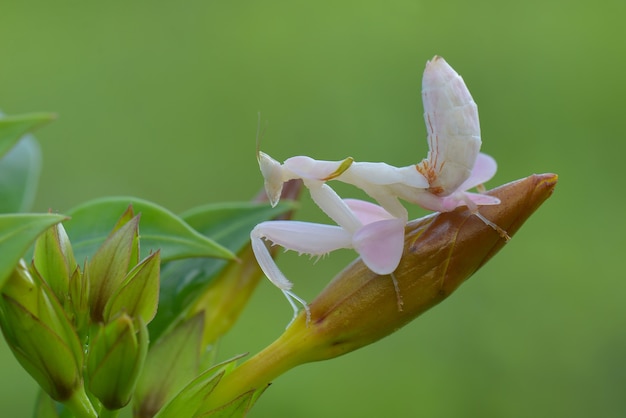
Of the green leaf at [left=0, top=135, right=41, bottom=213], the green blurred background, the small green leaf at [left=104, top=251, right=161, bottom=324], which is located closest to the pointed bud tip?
the small green leaf at [left=104, top=251, right=161, bottom=324]

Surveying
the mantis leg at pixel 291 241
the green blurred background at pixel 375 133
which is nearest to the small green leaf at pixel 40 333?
the mantis leg at pixel 291 241

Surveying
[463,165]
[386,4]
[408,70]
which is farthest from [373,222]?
[386,4]

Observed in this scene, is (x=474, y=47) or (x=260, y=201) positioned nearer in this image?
(x=260, y=201)

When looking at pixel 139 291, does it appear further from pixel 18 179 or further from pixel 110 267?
pixel 18 179

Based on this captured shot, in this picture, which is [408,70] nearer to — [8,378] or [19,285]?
[8,378]

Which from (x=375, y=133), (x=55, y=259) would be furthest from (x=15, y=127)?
(x=375, y=133)

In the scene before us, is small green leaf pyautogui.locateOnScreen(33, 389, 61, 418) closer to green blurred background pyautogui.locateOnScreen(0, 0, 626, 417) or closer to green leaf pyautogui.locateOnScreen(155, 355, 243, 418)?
green leaf pyautogui.locateOnScreen(155, 355, 243, 418)
